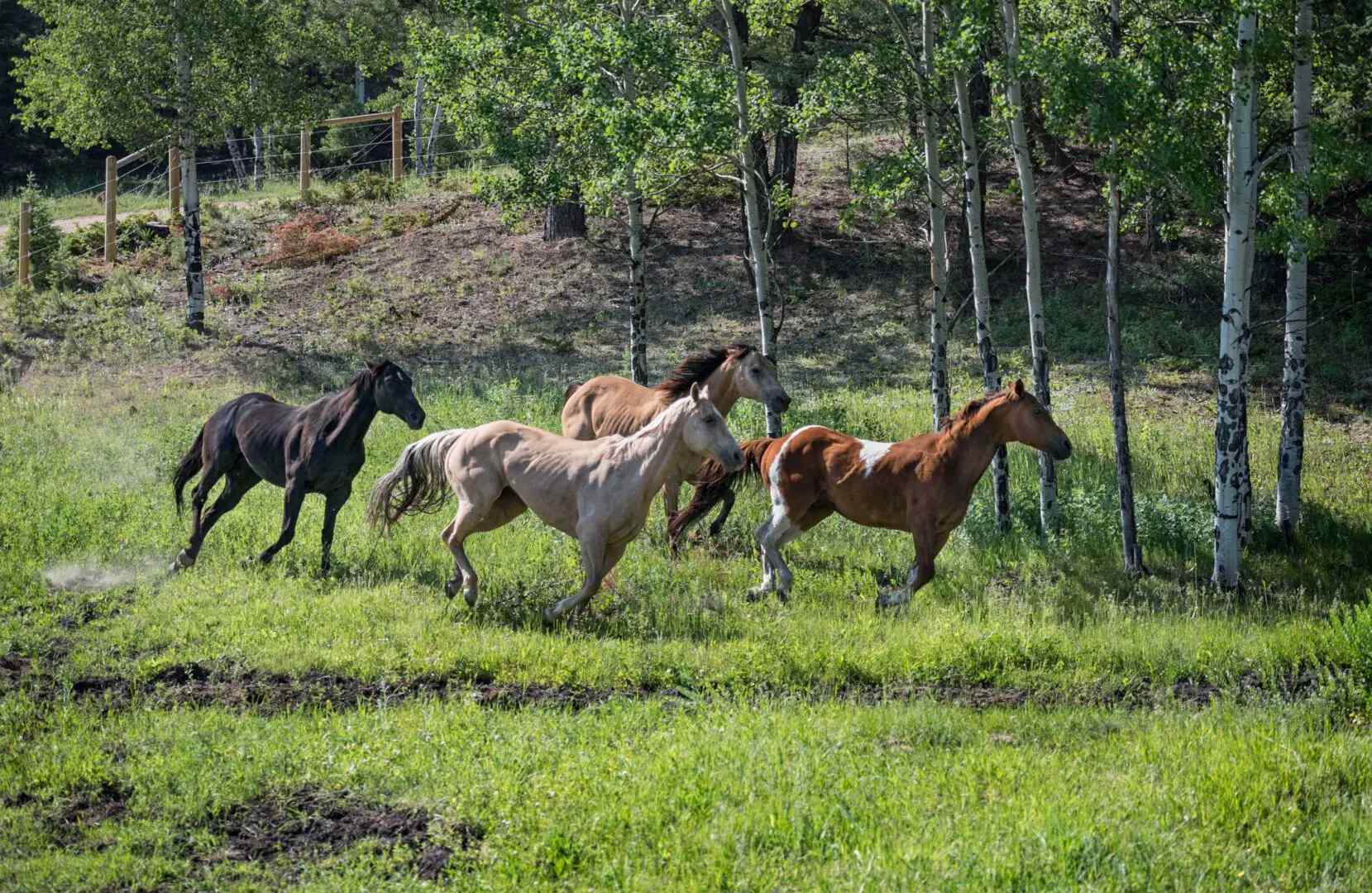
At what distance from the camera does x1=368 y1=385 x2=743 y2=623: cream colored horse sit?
40.2 ft

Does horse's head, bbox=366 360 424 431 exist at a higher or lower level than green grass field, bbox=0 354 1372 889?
higher

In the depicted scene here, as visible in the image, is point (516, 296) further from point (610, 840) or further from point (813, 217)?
point (610, 840)

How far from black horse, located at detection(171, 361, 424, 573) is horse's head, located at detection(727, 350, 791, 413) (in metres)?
3.34

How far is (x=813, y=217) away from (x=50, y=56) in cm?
1554

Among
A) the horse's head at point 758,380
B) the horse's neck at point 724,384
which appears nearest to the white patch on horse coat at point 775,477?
the horse's head at point 758,380

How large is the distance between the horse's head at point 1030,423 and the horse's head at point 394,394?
18.5 ft

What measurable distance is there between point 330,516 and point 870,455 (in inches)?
215

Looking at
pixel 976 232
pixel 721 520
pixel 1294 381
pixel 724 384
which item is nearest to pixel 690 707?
pixel 721 520

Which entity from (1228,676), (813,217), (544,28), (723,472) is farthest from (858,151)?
(1228,676)

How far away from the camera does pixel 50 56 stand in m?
27.8

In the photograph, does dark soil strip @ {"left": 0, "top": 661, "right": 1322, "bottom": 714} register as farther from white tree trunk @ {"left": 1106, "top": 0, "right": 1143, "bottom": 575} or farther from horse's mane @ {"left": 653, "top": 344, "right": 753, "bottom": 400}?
horse's mane @ {"left": 653, "top": 344, "right": 753, "bottom": 400}

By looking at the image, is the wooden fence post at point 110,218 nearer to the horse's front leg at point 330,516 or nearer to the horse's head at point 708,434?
the horse's front leg at point 330,516

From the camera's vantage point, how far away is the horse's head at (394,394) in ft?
46.9

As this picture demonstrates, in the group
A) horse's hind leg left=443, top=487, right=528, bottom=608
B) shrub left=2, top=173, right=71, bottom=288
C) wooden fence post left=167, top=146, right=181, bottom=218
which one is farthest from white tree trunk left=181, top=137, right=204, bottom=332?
horse's hind leg left=443, top=487, right=528, bottom=608
